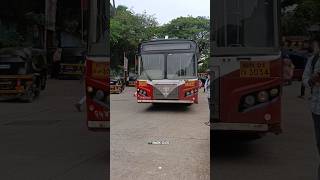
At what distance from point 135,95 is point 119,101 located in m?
0.18

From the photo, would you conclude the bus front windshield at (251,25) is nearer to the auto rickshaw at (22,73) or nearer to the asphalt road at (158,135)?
the asphalt road at (158,135)

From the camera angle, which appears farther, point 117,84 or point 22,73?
point 22,73

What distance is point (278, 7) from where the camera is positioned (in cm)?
412

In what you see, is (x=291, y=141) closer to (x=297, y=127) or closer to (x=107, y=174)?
(x=297, y=127)

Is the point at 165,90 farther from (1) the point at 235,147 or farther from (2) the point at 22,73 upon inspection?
(1) the point at 235,147

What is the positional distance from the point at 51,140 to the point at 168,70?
5.15 feet

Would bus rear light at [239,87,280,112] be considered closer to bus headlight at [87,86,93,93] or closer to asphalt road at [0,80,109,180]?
asphalt road at [0,80,109,180]

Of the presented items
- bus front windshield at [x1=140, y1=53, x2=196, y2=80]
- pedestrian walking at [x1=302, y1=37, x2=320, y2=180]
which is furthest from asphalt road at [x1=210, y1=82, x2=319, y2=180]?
bus front windshield at [x1=140, y1=53, x2=196, y2=80]

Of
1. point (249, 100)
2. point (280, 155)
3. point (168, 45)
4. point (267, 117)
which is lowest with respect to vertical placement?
point (280, 155)

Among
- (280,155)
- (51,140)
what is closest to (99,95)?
(51,140)

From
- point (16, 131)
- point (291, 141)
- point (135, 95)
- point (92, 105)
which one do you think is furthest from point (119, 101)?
point (291, 141)

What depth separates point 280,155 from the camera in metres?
5.96

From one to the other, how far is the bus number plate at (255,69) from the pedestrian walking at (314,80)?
2.20ft

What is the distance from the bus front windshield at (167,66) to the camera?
9.09 ft
